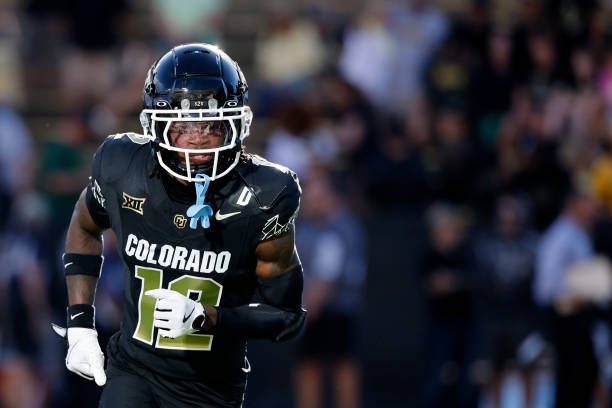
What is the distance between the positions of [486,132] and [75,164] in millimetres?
3453

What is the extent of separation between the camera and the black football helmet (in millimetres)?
4668

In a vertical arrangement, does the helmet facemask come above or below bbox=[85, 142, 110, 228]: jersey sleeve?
above

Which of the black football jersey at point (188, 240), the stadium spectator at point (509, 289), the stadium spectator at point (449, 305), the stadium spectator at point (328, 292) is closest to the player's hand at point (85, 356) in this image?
the black football jersey at point (188, 240)

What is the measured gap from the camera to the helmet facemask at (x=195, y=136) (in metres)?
4.66

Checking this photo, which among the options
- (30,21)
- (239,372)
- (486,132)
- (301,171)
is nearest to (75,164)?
(301,171)

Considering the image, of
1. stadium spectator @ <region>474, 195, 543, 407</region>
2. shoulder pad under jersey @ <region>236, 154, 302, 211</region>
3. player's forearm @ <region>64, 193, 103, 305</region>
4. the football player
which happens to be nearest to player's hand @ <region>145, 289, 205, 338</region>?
the football player

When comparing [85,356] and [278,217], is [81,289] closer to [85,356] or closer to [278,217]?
[85,356]

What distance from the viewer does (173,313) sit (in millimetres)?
4406

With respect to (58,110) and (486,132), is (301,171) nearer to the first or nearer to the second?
(486,132)

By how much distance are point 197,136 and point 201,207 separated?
265 millimetres

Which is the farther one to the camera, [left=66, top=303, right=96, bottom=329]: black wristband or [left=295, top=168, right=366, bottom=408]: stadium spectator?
[left=295, top=168, right=366, bottom=408]: stadium spectator

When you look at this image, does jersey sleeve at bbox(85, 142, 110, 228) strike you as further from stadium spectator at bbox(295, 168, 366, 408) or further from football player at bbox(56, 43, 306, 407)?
stadium spectator at bbox(295, 168, 366, 408)

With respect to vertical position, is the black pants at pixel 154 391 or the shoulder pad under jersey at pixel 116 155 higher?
the shoulder pad under jersey at pixel 116 155
